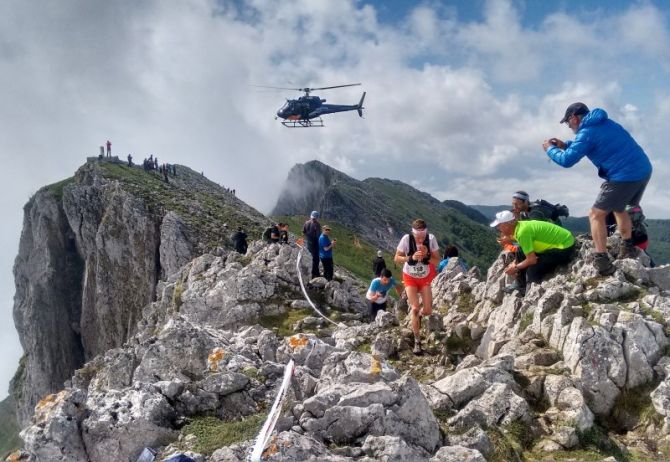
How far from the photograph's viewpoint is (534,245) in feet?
40.5

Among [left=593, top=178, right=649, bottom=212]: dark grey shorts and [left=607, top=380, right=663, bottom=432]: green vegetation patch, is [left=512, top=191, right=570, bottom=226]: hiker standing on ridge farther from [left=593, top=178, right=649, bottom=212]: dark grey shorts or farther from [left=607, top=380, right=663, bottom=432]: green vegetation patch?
[left=607, top=380, right=663, bottom=432]: green vegetation patch

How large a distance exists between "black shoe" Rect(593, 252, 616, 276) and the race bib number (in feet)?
12.9

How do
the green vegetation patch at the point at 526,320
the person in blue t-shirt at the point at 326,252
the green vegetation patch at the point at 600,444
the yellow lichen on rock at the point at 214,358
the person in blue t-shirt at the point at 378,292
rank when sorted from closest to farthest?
the green vegetation patch at the point at 600,444, the yellow lichen on rock at the point at 214,358, the green vegetation patch at the point at 526,320, the person in blue t-shirt at the point at 378,292, the person in blue t-shirt at the point at 326,252

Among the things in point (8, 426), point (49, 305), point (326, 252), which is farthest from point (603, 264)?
point (8, 426)

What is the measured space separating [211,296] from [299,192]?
161 meters

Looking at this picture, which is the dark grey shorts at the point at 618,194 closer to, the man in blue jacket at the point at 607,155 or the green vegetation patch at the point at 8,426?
the man in blue jacket at the point at 607,155

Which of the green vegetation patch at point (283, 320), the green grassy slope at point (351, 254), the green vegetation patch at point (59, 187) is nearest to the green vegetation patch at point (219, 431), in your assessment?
the green vegetation patch at point (283, 320)

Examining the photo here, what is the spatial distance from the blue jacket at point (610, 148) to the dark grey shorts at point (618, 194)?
119 mm

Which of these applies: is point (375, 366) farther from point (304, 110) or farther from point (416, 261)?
point (304, 110)

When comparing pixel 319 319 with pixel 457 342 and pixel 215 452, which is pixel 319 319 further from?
pixel 215 452

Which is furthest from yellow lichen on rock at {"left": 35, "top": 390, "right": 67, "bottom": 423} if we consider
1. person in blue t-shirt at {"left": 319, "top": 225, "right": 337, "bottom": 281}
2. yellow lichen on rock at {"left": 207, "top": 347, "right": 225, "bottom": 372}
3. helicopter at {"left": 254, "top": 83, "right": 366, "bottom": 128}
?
helicopter at {"left": 254, "top": 83, "right": 366, "bottom": 128}

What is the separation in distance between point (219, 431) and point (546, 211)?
36.3ft

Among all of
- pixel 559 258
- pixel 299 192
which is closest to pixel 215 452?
pixel 559 258

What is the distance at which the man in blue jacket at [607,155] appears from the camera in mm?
10211
